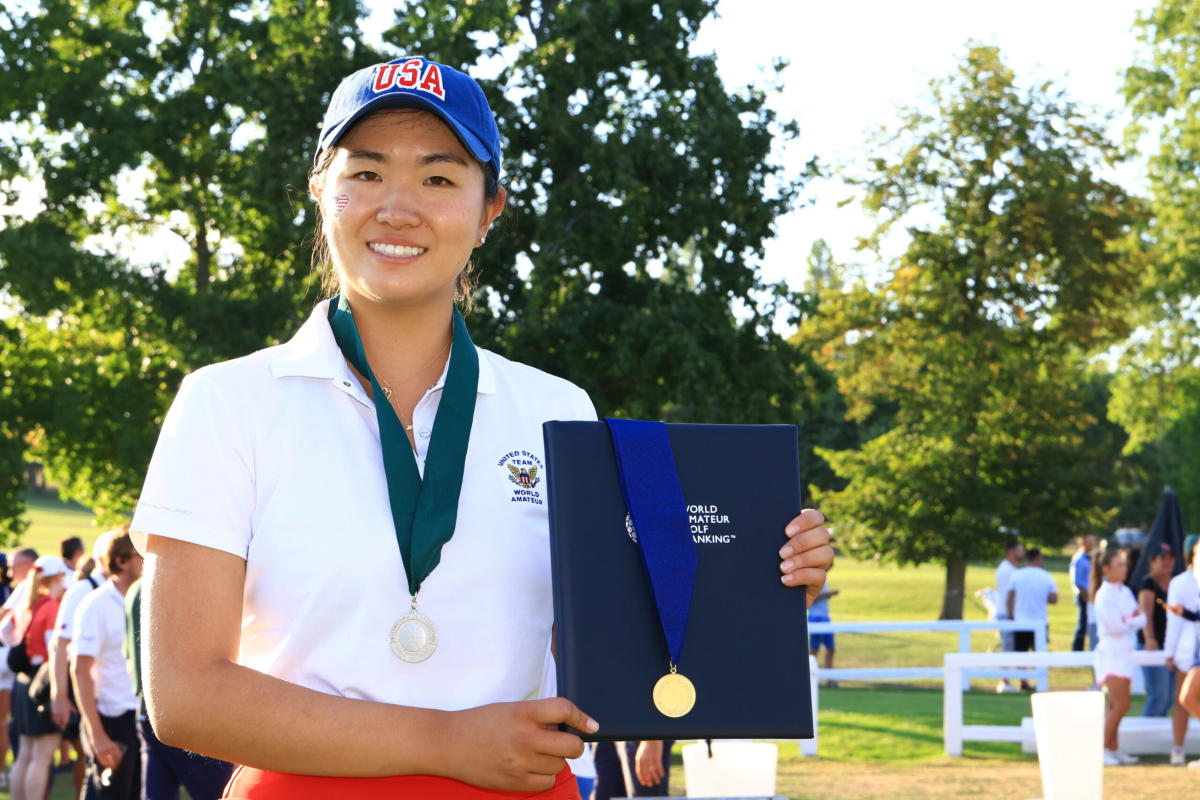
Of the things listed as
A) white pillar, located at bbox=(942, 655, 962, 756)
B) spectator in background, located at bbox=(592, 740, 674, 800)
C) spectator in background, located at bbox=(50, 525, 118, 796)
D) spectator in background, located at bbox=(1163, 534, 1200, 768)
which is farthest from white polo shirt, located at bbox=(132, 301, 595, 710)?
white pillar, located at bbox=(942, 655, 962, 756)

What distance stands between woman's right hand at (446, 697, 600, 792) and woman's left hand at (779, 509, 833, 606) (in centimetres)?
46

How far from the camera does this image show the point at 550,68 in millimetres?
24125

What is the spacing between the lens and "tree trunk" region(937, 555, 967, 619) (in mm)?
36781

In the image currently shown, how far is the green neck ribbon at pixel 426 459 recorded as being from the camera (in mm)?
2092

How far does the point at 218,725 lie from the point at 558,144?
22198 millimetres

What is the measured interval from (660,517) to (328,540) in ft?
1.66

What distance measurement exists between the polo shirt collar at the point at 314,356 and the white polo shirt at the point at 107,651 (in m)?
7.31

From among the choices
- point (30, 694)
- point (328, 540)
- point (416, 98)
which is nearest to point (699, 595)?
point (328, 540)

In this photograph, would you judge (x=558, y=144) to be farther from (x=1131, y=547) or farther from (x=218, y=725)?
(x=218, y=725)

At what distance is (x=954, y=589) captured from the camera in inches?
1479

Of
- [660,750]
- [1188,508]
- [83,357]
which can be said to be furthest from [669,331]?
[1188,508]

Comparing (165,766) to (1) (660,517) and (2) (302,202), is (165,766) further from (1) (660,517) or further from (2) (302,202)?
(2) (302,202)

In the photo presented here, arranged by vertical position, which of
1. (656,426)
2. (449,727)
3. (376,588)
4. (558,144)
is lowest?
(449,727)

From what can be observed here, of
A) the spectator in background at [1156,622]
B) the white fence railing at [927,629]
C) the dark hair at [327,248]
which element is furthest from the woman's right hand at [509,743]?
the white fence railing at [927,629]
